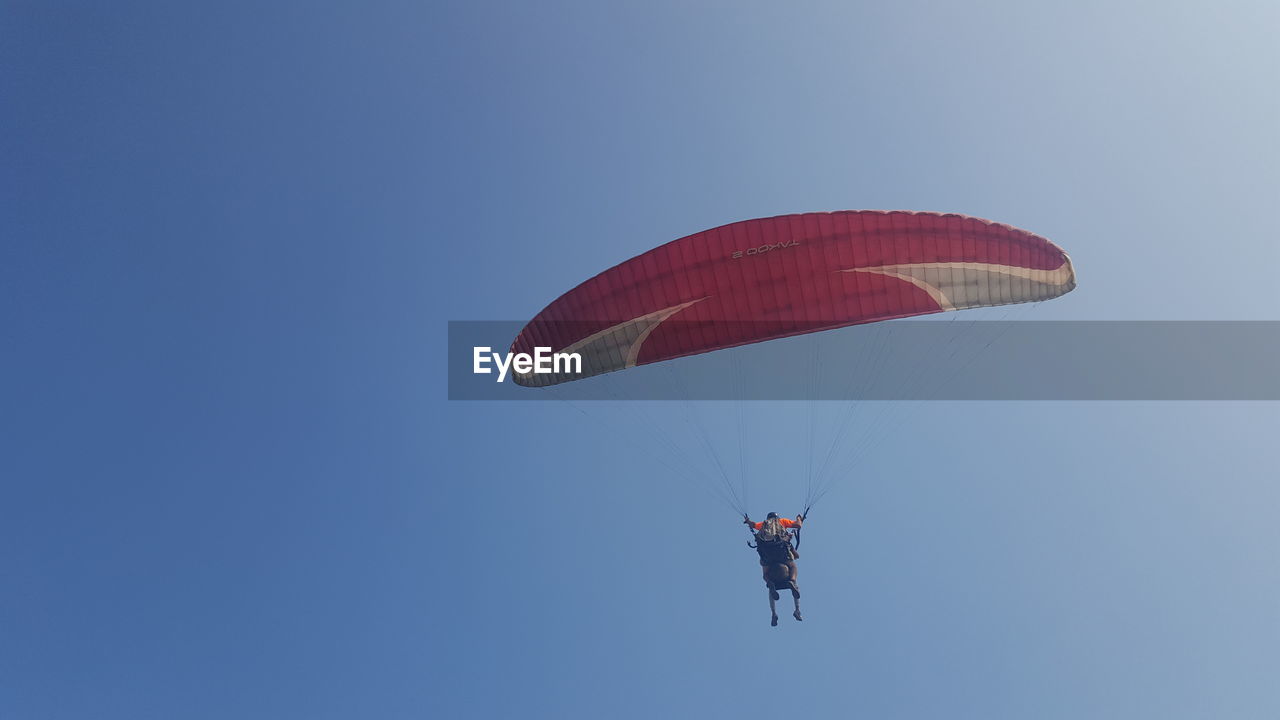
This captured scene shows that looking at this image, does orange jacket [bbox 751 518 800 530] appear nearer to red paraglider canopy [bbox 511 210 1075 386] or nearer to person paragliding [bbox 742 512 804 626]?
person paragliding [bbox 742 512 804 626]

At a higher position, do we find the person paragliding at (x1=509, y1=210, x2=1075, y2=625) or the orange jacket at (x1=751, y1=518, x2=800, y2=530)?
the person paragliding at (x1=509, y1=210, x2=1075, y2=625)

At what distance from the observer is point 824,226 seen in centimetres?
1888

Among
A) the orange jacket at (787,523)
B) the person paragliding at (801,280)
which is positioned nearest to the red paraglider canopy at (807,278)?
the person paragliding at (801,280)

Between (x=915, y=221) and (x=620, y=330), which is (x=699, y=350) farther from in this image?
(x=915, y=221)

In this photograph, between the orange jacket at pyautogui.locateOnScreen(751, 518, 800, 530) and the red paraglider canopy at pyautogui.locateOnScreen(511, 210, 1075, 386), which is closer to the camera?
the red paraglider canopy at pyautogui.locateOnScreen(511, 210, 1075, 386)

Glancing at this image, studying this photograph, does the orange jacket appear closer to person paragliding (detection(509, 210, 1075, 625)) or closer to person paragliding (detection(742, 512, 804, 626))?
person paragliding (detection(742, 512, 804, 626))

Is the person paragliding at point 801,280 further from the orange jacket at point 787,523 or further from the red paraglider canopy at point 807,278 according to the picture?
the orange jacket at point 787,523

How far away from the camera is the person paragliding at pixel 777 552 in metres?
21.6

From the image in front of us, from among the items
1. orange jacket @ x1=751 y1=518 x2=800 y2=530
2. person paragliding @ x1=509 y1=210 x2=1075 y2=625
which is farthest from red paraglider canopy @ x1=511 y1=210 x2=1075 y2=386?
orange jacket @ x1=751 y1=518 x2=800 y2=530

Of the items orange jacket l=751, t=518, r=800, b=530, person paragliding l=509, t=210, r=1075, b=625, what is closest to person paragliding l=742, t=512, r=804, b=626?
orange jacket l=751, t=518, r=800, b=530

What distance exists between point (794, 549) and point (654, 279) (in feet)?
27.8

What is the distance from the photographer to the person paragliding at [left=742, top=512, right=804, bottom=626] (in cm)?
2162

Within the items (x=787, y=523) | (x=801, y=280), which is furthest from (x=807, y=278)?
(x=787, y=523)

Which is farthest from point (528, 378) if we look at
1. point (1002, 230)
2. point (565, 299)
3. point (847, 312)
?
point (1002, 230)
